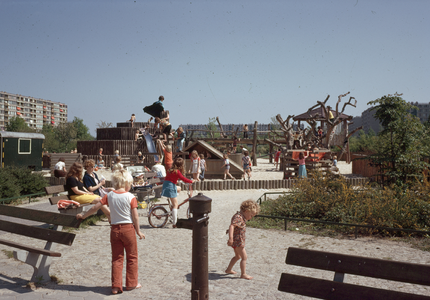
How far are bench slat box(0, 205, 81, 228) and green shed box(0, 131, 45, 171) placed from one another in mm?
17969

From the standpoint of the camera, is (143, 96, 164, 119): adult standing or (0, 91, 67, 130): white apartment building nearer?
(143, 96, 164, 119): adult standing

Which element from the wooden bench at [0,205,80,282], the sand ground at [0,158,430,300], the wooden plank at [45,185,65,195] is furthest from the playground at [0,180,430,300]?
the wooden plank at [45,185,65,195]

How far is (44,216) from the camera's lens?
4938mm

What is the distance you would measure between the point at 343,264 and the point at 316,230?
19.2ft

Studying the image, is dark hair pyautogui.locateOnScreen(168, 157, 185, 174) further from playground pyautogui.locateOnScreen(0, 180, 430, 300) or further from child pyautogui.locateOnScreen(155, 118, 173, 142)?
child pyautogui.locateOnScreen(155, 118, 173, 142)

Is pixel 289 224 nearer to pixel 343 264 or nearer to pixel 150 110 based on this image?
pixel 343 264

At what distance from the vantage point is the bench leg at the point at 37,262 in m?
4.63

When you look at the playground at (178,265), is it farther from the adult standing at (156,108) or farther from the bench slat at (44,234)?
the adult standing at (156,108)

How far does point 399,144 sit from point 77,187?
36.1 feet

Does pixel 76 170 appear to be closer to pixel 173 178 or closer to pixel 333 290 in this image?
pixel 173 178

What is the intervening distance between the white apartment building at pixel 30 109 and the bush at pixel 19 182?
139 metres

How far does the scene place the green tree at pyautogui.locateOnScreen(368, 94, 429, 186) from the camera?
12.7 metres

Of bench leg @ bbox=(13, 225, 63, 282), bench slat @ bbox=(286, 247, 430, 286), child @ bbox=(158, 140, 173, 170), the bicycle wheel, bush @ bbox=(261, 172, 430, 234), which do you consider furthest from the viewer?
child @ bbox=(158, 140, 173, 170)

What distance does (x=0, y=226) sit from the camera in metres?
5.27
